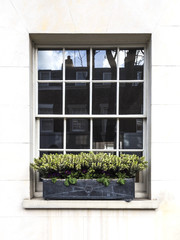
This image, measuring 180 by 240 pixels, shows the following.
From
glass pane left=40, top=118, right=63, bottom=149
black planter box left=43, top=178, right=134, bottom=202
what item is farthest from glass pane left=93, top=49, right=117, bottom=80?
black planter box left=43, top=178, right=134, bottom=202

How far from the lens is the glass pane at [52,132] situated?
3.44 m

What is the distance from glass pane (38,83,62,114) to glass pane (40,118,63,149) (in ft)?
0.49

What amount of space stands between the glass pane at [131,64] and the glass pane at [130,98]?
138mm

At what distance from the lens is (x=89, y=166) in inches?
Answer: 124

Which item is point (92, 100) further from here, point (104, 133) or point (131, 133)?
point (131, 133)

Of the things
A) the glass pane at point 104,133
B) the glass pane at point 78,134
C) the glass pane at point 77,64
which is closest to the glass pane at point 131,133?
the glass pane at point 104,133

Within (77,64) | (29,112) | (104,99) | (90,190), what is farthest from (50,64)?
(90,190)

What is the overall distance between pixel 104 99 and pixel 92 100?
0.65 feet

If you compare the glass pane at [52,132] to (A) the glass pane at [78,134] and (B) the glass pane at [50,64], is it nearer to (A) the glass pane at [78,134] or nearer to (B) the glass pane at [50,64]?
(A) the glass pane at [78,134]

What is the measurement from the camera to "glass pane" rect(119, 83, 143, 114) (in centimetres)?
341

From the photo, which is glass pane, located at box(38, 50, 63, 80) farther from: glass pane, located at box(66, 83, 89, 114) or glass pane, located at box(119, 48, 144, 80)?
glass pane, located at box(119, 48, 144, 80)
